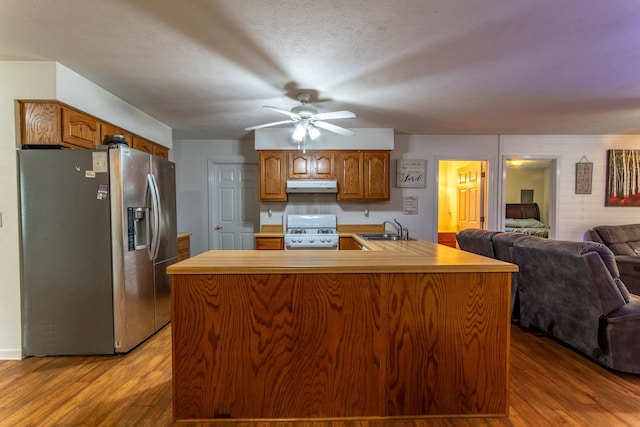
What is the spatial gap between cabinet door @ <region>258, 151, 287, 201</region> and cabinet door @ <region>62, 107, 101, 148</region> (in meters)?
1.90

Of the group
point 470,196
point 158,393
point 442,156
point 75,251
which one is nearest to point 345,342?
point 158,393

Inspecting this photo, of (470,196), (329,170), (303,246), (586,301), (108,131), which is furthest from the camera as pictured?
(470,196)

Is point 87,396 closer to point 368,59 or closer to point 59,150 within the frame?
point 59,150

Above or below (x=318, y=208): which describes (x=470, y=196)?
above

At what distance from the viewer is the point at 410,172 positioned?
179 inches

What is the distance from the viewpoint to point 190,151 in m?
4.71

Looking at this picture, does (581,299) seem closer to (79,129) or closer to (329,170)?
(329,170)

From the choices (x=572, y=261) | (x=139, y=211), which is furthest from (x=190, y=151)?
(x=572, y=261)

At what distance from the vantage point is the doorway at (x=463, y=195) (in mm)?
4625

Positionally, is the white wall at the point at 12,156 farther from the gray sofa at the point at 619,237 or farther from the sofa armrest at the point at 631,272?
the gray sofa at the point at 619,237

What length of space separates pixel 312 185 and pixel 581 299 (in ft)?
9.68

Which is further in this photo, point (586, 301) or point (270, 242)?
point (270, 242)

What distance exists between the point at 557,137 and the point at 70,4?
5.82 m

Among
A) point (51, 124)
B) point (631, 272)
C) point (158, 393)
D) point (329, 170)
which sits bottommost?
point (158, 393)
